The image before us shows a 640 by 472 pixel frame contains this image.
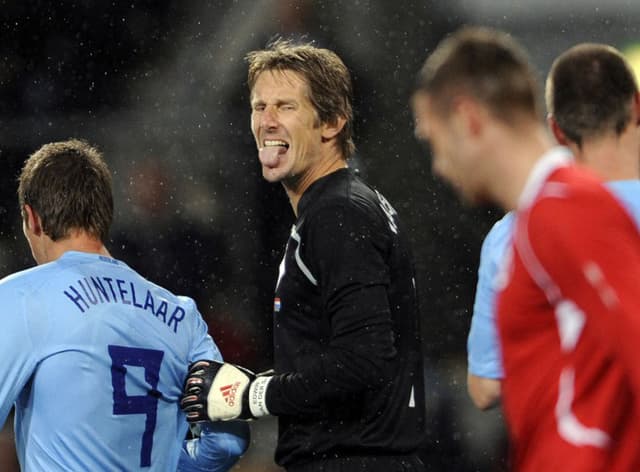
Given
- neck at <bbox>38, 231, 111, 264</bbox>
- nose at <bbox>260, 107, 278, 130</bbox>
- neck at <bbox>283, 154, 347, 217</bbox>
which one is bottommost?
neck at <bbox>38, 231, 111, 264</bbox>

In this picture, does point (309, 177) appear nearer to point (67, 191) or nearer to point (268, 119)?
point (268, 119)

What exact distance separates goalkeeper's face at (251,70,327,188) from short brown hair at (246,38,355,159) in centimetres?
2

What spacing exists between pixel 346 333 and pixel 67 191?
0.75 metres

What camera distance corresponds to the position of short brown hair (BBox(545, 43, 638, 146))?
94.3 inches

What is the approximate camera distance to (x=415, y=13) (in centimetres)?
587

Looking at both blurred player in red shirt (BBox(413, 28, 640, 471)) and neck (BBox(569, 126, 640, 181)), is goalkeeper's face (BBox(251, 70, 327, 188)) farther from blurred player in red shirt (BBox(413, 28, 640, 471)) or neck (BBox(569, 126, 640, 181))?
blurred player in red shirt (BBox(413, 28, 640, 471))

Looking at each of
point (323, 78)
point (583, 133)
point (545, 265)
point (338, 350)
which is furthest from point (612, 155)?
point (323, 78)

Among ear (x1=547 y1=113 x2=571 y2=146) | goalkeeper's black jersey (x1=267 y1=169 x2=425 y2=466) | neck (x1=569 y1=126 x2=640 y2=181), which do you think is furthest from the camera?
goalkeeper's black jersey (x1=267 y1=169 x2=425 y2=466)

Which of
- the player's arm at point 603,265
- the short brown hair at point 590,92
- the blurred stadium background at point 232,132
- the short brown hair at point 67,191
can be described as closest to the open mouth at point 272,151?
the short brown hair at point 67,191

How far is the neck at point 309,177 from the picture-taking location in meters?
2.93

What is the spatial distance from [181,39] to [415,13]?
1.37 meters

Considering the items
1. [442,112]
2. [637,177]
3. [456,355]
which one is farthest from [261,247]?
[442,112]

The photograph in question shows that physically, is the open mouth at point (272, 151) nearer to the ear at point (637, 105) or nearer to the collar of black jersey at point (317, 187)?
the collar of black jersey at point (317, 187)

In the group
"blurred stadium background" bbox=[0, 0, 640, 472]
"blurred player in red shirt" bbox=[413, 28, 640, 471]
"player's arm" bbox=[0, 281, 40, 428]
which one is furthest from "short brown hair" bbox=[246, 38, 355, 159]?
"blurred stadium background" bbox=[0, 0, 640, 472]
